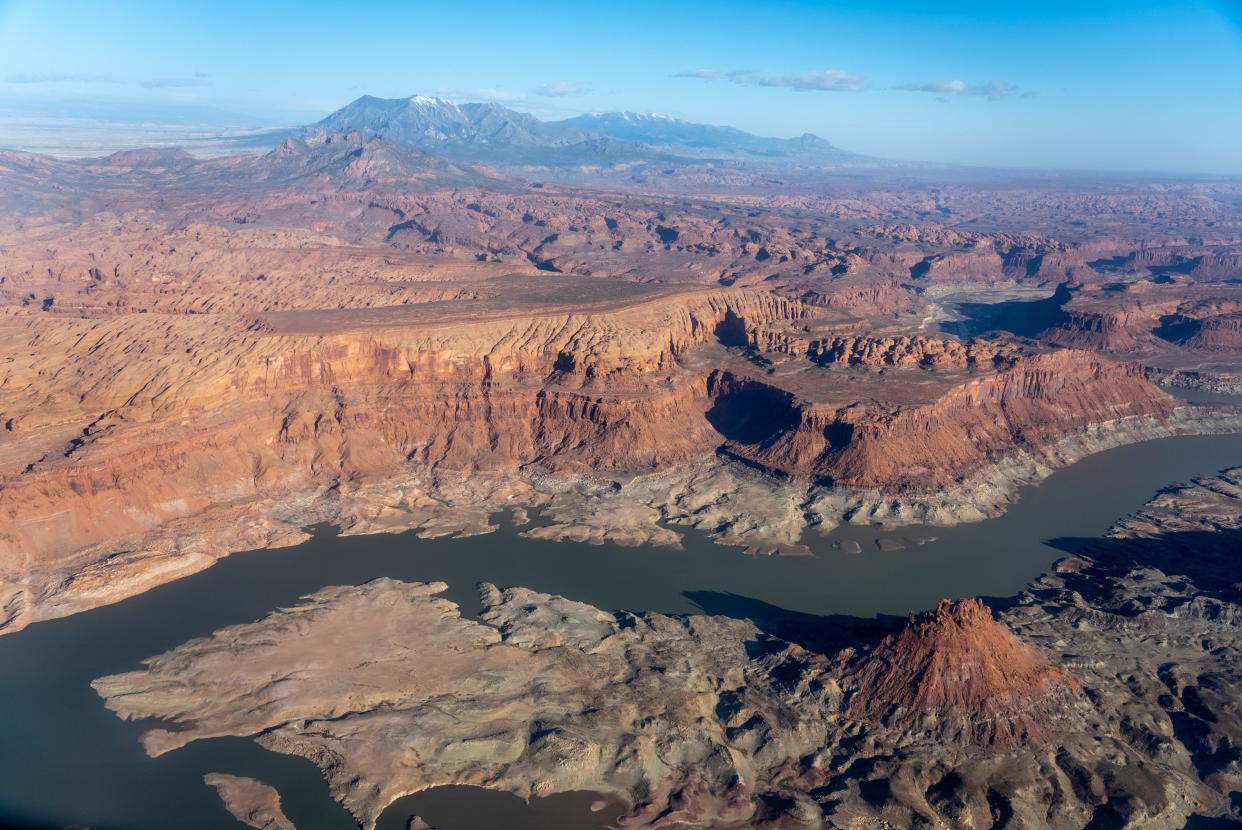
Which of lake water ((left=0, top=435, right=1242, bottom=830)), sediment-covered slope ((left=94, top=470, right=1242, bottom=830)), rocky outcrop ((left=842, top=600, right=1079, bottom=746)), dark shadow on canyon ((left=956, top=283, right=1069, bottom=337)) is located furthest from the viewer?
dark shadow on canyon ((left=956, top=283, right=1069, bottom=337))

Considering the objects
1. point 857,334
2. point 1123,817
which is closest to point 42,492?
point 1123,817

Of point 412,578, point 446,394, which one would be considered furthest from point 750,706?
point 446,394

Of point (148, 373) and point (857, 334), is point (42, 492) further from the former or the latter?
point (857, 334)

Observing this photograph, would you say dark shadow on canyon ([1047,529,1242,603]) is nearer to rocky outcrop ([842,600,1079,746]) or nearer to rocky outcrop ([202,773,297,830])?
rocky outcrop ([842,600,1079,746])

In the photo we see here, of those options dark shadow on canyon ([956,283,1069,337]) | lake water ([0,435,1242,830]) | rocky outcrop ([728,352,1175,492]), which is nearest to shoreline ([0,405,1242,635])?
lake water ([0,435,1242,830])

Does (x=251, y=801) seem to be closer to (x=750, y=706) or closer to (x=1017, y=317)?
(x=750, y=706)

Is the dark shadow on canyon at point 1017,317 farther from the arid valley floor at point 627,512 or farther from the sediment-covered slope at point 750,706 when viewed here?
the sediment-covered slope at point 750,706
